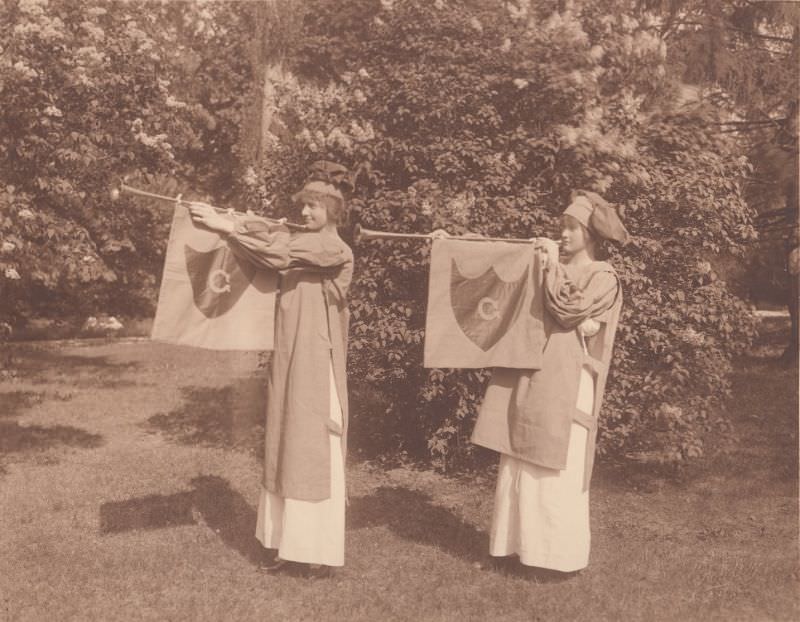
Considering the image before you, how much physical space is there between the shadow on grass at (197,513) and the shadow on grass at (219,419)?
1892 mm

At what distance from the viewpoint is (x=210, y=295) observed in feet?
16.7

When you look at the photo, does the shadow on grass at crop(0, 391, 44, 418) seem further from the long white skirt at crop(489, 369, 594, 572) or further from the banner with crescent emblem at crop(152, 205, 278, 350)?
the long white skirt at crop(489, 369, 594, 572)

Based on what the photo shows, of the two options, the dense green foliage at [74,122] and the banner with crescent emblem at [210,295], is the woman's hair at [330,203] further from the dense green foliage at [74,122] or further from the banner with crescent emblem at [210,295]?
the dense green foliage at [74,122]

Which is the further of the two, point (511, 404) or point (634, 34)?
point (634, 34)

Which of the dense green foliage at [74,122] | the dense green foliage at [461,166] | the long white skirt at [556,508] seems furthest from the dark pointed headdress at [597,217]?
the dense green foliage at [74,122]

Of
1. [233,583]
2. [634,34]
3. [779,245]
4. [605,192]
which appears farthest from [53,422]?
[779,245]

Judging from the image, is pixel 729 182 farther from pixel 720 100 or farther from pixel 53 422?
pixel 53 422

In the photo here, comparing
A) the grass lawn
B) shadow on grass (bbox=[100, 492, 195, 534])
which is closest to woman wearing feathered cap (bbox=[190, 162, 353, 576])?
the grass lawn

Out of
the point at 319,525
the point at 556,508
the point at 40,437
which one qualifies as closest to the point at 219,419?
the point at 40,437

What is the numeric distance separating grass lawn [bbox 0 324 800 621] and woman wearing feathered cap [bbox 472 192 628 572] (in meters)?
0.33

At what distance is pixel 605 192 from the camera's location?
7398 millimetres

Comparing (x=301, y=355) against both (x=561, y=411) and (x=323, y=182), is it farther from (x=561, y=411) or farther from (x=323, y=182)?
(x=561, y=411)

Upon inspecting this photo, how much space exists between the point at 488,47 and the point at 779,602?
4.80m

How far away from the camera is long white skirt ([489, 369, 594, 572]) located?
4.89 m
